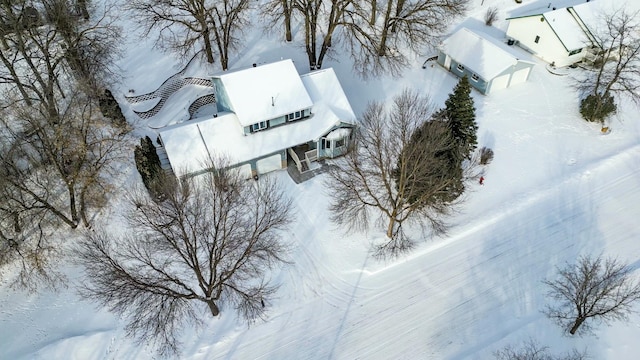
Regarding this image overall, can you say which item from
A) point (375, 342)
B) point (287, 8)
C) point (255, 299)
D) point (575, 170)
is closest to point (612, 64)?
point (575, 170)

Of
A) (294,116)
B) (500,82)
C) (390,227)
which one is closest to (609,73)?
(500,82)

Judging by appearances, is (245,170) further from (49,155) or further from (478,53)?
(478,53)

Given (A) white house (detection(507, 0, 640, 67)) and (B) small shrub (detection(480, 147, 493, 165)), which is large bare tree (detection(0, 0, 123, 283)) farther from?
(A) white house (detection(507, 0, 640, 67))

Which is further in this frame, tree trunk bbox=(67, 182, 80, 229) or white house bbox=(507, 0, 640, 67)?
white house bbox=(507, 0, 640, 67)

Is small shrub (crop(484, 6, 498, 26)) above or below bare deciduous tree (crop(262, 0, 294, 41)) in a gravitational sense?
below

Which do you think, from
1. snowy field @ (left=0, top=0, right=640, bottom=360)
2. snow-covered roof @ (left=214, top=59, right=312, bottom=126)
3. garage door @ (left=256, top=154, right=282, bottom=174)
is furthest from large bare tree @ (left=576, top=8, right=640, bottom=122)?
garage door @ (left=256, top=154, right=282, bottom=174)

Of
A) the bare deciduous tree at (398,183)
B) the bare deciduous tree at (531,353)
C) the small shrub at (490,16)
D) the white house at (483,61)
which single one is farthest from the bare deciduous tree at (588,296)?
the small shrub at (490,16)

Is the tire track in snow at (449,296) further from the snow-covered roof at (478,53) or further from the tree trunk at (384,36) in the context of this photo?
the tree trunk at (384,36)
